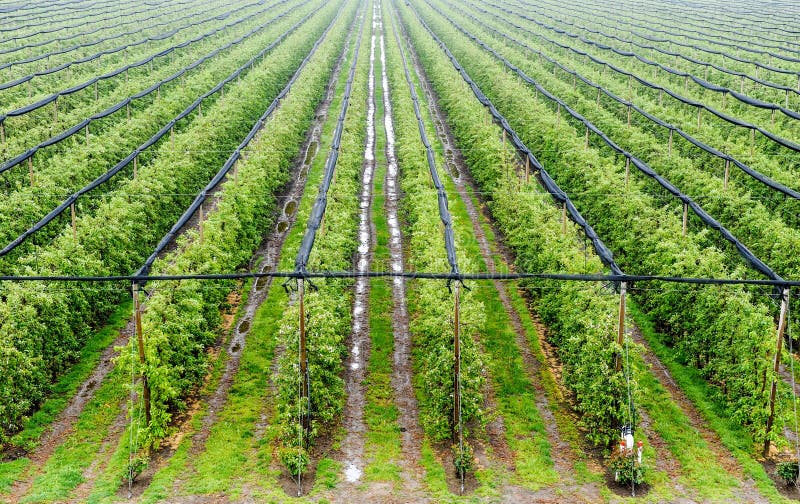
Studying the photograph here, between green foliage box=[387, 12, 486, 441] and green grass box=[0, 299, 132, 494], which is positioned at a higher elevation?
green foliage box=[387, 12, 486, 441]

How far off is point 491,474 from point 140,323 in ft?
35.6

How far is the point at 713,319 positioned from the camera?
24766 millimetres

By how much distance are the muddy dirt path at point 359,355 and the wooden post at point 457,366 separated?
118 inches

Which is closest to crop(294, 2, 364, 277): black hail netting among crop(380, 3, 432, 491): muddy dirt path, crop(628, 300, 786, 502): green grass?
crop(380, 3, 432, 491): muddy dirt path

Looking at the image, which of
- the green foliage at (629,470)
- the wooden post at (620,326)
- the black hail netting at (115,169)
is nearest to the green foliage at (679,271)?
the wooden post at (620,326)

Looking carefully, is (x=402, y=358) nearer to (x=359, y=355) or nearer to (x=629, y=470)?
(x=359, y=355)

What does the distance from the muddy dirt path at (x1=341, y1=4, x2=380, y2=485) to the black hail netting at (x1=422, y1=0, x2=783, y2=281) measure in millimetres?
13531

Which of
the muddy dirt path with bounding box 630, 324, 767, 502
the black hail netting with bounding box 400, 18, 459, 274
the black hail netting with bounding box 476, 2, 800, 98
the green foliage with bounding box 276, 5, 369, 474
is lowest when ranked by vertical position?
the muddy dirt path with bounding box 630, 324, 767, 502

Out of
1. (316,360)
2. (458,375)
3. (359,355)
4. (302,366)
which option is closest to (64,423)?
(302,366)

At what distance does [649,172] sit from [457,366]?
63.1 ft

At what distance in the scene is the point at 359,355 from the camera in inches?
1095

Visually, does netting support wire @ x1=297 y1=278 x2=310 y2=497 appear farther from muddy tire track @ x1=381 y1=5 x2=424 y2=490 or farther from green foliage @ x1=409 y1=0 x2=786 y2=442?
green foliage @ x1=409 y1=0 x2=786 y2=442

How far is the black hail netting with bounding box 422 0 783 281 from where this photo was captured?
24594 millimetres

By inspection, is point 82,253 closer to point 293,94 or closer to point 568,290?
point 568,290
